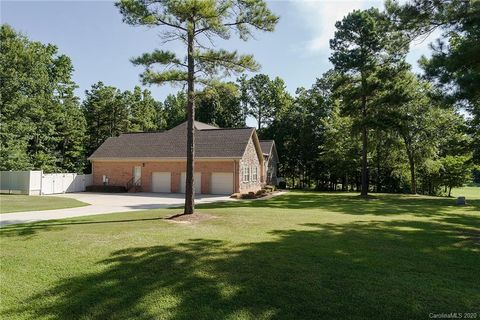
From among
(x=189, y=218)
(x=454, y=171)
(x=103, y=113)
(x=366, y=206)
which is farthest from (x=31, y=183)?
(x=454, y=171)

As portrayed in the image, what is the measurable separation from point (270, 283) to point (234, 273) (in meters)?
0.77

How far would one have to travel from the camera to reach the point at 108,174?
104ft

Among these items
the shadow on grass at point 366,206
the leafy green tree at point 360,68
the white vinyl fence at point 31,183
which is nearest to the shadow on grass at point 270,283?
the shadow on grass at point 366,206

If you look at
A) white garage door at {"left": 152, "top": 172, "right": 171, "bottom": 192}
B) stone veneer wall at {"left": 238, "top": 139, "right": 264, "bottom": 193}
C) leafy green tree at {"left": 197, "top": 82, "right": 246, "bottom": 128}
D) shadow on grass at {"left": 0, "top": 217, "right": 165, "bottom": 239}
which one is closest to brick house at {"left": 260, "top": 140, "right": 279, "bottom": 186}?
stone veneer wall at {"left": 238, "top": 139, "right": 264, "bottom": 193}

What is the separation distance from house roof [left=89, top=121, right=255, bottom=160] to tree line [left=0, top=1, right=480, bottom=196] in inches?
195

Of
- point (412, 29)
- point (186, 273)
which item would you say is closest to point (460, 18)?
point (412, 29)

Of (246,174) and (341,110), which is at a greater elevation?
(341,110)

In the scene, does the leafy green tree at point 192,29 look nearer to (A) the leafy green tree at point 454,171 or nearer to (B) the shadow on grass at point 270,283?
(B) the shadow on grass at point 270,283

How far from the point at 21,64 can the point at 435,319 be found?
1519 inches

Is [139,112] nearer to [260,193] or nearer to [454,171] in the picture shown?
[260,193]

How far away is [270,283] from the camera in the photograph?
5.66 m

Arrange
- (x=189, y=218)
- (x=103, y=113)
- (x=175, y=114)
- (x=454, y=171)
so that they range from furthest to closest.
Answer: (x=175, y=114), (x=103, y=113), (x=454, y=171), (x=189, y=218)

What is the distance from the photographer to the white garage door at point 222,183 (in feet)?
89.1

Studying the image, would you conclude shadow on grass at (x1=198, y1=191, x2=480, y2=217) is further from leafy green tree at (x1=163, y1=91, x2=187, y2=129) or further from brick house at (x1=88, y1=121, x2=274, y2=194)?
leafy green tree at (x1=163, y1=91, x2=187, y2=129)
